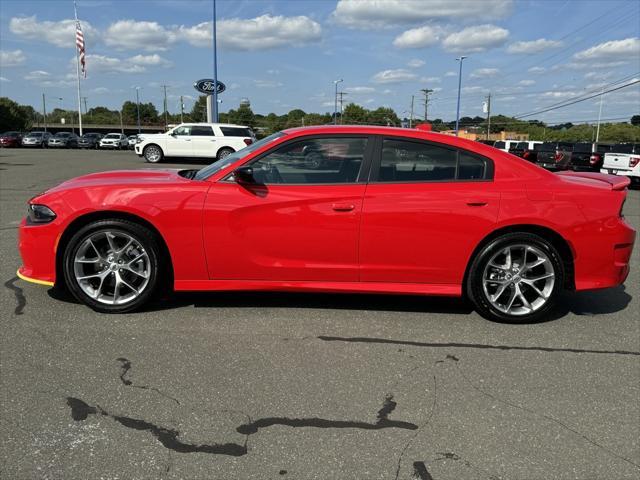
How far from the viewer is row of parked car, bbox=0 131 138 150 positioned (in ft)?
143

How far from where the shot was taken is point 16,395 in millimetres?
2926

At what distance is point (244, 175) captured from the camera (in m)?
4.00

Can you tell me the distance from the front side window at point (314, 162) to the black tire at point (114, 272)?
998 millimetres

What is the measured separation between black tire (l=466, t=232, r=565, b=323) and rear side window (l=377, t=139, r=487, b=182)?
1.92 feet

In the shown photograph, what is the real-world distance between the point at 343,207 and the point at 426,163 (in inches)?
31.9

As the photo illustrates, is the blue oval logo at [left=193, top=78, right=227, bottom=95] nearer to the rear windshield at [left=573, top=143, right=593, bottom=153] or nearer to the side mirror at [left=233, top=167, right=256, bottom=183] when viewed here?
the rear windshield at [left=573, top=143, right=593, bottom=153]

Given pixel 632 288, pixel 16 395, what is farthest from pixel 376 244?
pixel 632 288

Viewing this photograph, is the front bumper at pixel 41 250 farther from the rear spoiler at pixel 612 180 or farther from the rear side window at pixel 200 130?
the rear side window at pixel 200 130

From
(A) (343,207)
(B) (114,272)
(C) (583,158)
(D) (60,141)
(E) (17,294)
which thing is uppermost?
(D) (60,141)

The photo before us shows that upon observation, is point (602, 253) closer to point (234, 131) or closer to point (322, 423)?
point (322, 423)

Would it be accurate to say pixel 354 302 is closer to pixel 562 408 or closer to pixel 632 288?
pixel 562 408

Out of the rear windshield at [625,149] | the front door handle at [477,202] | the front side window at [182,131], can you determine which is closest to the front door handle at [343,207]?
the front door handle at [477,202]

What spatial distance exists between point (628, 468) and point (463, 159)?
2.52 m

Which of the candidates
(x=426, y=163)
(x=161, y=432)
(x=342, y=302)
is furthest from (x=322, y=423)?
(x=426, y=163)
